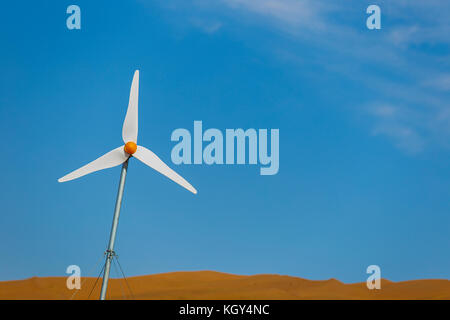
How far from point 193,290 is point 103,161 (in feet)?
149

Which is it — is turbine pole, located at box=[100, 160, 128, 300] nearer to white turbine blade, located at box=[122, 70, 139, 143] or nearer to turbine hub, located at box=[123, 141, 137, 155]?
turbine hub, located at box=[123, 141, 137, 155]

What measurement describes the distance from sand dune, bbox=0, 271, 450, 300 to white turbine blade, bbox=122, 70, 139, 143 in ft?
130

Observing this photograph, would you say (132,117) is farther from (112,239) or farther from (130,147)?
(112,239)

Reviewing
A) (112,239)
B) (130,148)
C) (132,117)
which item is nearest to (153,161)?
(130,148)

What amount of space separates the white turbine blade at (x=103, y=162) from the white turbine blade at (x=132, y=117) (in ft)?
2.89

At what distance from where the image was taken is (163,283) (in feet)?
284

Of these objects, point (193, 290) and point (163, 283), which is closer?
point (193, 290)

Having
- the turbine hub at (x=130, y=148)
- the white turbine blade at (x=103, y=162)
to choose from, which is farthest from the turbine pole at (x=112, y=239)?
the turbine hub at (x=130, y=148)

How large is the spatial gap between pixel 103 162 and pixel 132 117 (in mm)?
3226

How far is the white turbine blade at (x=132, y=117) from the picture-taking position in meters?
36.7

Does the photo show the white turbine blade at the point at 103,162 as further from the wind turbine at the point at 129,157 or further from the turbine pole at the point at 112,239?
the turbine pole at the point at 112,239
